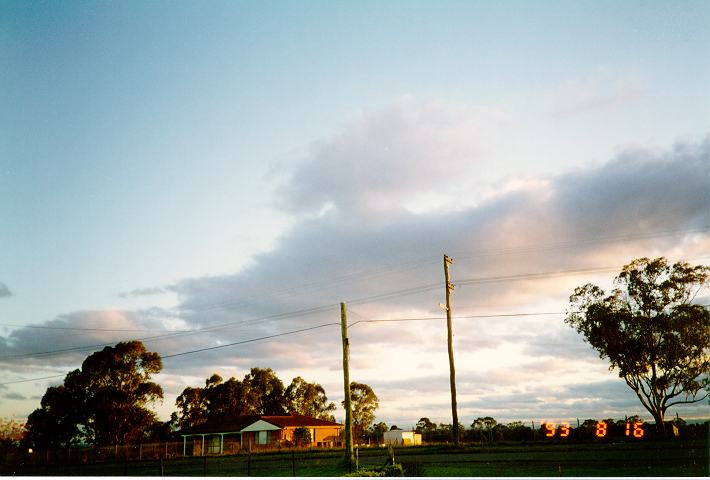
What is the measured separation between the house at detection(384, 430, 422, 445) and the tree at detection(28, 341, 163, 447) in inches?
1065

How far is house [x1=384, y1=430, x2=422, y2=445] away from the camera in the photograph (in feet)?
201

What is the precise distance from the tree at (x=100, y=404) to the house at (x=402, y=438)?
27060mm

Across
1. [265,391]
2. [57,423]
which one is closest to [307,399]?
[265,391]

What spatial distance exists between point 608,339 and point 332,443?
38.1 meters

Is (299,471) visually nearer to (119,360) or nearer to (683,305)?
(683,305)

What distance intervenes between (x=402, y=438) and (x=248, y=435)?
728 inches

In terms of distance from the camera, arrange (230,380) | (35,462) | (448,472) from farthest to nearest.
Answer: (230,380)
(35,462)
(448,472)

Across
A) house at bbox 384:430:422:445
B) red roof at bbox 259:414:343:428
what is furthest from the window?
house at bbox 384:430:422:445

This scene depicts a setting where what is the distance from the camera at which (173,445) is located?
63.1 m

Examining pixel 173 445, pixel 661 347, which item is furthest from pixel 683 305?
pixel 173 445

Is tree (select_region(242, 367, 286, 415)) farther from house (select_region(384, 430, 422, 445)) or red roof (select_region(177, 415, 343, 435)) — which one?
house (select_region(384, 430, 422, 445))

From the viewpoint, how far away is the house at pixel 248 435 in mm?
65250

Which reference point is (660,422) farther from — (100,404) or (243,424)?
(100,404)

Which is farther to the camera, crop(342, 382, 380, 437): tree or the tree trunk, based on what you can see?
crop(342, 382, 380, 437): tree
